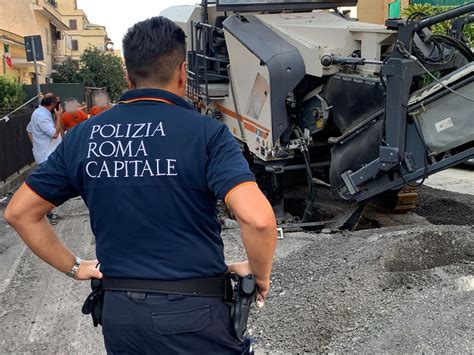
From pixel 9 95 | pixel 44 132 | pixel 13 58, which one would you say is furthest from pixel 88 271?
pixel 13 58

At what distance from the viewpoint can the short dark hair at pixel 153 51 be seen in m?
2.13

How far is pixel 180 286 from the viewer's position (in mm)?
2088

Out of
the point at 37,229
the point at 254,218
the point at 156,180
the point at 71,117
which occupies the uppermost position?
the point at 156,180

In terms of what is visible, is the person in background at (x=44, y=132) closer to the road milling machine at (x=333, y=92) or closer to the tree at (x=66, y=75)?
the road milling machine at (x=333, y=92)

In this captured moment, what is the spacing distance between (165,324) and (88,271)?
0.51 meters

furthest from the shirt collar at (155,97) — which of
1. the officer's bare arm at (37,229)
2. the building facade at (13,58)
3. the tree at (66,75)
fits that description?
the tree at (66,75)

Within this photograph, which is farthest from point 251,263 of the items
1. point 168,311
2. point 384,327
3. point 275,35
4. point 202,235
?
point 275,35

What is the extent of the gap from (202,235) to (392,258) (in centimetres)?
281

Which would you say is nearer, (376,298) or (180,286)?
(180,286)

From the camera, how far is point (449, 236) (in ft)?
16.0

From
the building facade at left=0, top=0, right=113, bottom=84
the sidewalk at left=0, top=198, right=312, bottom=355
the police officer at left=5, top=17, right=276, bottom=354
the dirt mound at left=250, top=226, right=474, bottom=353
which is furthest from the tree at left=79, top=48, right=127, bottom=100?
the police officer at left=5, top=17, right=276, bottom=354

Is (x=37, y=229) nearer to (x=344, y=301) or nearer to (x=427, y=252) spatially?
(x=344, y=301)

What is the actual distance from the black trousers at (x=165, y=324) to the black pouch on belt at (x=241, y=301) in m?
0.03

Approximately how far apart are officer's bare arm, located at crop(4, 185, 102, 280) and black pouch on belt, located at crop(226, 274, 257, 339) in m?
0.53
